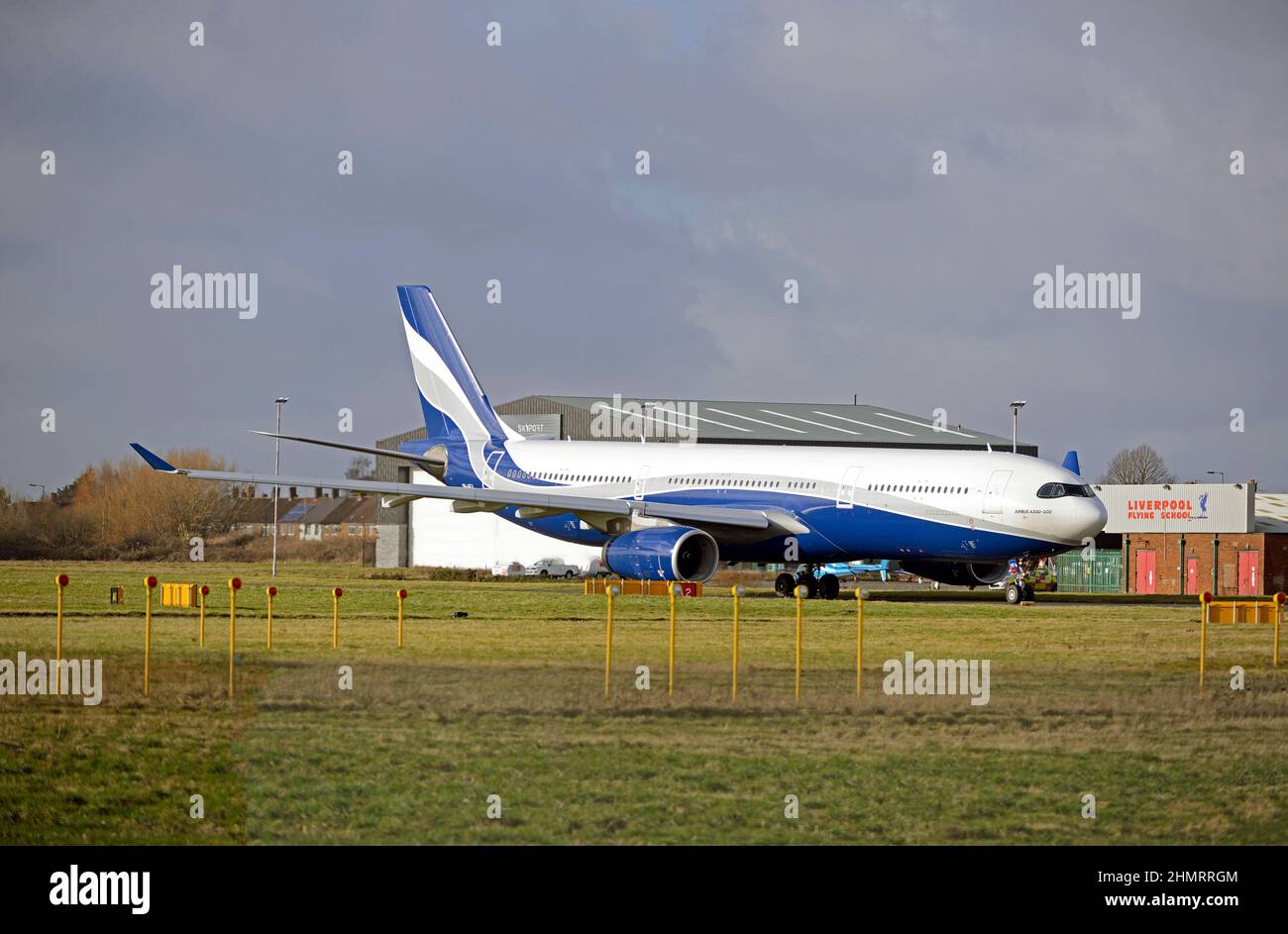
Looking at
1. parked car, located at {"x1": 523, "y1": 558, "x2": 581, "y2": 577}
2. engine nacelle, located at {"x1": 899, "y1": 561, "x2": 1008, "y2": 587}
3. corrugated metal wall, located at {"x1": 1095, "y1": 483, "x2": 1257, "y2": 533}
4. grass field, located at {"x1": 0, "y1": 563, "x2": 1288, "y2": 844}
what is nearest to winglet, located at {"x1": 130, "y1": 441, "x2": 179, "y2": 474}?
grass field, located at {"x1": 0, "y1": 563, "x2": 1288, "y2": 844}

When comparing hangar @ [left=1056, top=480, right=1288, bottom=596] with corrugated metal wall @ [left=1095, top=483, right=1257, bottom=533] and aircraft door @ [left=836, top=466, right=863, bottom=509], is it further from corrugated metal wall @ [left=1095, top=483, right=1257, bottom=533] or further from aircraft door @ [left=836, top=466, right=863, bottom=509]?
aircraft door @ [left=836, top=466, right=863, bottom=509]

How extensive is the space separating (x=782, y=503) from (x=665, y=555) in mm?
4312

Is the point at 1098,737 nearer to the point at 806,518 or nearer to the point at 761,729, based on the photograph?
the point at 761,729

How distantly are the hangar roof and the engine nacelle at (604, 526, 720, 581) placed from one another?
27458mm

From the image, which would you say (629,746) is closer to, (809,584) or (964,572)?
(964,572)

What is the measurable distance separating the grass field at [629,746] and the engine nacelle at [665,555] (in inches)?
392

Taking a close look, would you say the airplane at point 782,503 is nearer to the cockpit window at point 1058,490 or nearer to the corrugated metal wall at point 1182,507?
the cockpit window at point 1058,490

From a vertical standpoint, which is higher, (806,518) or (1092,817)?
(806,518)

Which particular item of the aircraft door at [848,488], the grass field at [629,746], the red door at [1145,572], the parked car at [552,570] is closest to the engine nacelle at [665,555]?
the aircraft door at [848,488]
